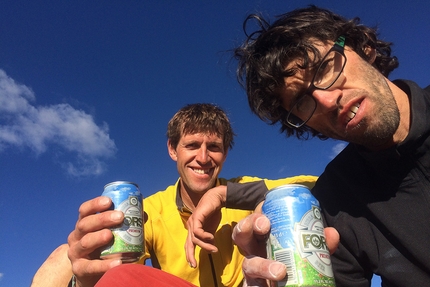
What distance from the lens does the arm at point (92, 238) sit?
155 cm

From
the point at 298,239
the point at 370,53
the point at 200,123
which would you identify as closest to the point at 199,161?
the point at 200,123

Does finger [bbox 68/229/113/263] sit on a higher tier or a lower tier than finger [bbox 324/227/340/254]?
higher

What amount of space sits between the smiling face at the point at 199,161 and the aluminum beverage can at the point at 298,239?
1701 mm

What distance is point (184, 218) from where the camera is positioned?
2758 mm

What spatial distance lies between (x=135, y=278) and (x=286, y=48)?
65.2 inches

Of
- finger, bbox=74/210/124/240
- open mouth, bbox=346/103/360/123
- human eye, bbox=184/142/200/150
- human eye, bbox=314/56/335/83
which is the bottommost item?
finger, bbox=74/210/124/240

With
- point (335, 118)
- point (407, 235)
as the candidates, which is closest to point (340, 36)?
point (335, 118)

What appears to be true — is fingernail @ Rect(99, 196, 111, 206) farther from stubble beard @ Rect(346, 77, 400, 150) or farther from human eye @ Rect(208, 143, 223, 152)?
human eye @ Rect(208, 143, 223, 152)

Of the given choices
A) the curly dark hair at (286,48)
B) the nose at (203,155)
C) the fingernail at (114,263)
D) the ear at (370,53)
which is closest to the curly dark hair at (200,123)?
the nose at (203,155)

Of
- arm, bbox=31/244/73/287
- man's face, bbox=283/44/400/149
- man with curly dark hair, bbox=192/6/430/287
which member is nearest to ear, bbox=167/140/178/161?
man with curly dark hair, bbox=192/6/430/287

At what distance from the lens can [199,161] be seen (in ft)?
9.73

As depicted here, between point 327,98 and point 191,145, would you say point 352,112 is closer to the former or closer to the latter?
point 327,98

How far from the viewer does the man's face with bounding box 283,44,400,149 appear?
69.1 inches

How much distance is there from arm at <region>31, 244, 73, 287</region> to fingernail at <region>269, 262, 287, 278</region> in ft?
5.07
